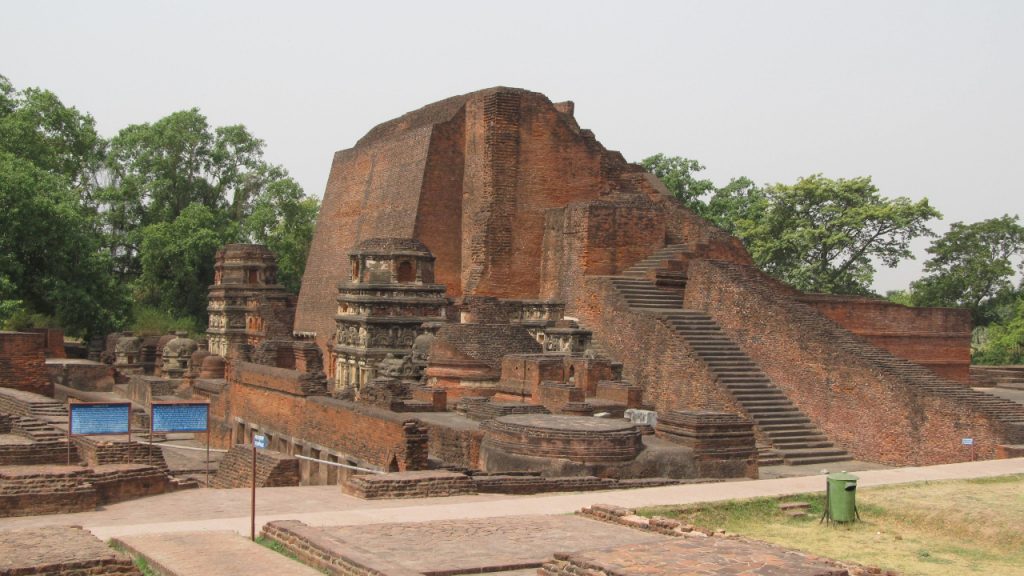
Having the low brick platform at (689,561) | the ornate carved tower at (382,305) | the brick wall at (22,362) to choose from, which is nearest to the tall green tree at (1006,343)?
the ornate carved tower at (382,305)

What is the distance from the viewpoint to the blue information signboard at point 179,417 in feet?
45.5

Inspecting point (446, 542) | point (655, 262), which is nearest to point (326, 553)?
point (446, 542)

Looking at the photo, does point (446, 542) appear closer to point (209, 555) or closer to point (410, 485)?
point (209, 555)

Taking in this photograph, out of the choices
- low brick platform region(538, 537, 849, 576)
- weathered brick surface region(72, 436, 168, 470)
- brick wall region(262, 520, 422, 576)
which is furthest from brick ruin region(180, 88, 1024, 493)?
low brick platform region(538, 537, 849, 576)

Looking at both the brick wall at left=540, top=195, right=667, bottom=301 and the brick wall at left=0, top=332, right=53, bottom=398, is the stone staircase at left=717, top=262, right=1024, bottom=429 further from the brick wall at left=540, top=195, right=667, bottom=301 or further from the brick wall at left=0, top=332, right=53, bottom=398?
the brick wall at left=0, top=332, right=53, bottom=398

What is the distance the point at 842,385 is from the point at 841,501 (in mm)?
7585

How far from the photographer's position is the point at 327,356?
27.7 meters

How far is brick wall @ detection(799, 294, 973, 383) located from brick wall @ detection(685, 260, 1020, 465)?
329 cm

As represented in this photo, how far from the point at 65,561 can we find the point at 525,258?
764 inches

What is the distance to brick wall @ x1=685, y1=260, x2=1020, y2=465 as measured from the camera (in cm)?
1620

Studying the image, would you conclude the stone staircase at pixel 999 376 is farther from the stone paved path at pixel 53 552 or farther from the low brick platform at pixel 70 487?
the stone paved path at pixel 53 552

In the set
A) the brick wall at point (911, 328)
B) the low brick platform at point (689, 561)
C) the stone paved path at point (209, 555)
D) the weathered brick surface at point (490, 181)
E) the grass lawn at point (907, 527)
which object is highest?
the weathered brick surface at point (490, 181)

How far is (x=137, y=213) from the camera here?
147 feet

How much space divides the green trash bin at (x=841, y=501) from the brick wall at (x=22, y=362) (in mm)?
15026
